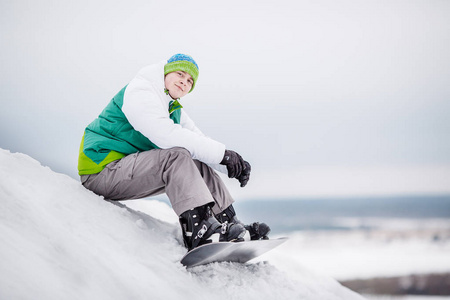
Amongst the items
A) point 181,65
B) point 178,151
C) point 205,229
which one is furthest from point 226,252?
point 181,65

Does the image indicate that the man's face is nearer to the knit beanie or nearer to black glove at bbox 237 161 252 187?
the knit beanie

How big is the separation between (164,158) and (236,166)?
0.60 meters

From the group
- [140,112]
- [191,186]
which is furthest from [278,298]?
[140,112]

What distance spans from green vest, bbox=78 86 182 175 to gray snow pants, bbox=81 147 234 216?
0.27 feet

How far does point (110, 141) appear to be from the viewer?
3389mm

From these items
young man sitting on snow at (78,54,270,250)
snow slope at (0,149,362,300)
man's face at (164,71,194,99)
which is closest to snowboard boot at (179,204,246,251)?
young man sitting on snow at (78,54,270,250)

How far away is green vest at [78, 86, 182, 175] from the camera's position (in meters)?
3.38

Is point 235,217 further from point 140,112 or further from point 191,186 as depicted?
point 140,112

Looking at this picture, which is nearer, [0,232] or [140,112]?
[0,232]

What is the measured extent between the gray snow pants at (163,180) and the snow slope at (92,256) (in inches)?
5.9

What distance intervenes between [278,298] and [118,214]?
1.47m

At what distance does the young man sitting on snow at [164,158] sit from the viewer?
304cm

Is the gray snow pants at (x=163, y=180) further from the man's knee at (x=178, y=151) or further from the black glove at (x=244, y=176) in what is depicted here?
the black glove at (x=244, y=176)

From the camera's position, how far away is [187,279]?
9.56 feet
